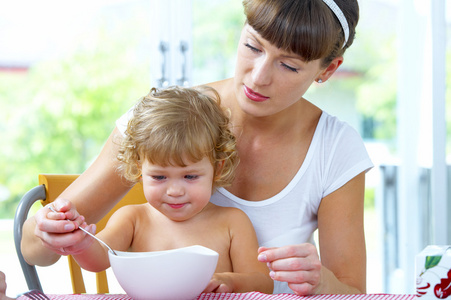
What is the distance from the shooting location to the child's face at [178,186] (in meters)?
1.25

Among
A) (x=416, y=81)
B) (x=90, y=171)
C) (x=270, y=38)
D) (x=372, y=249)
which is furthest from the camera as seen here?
(x=372, y=249)

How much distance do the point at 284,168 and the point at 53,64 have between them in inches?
81.3

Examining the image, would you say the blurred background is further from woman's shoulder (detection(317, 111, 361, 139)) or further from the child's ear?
the child's ear

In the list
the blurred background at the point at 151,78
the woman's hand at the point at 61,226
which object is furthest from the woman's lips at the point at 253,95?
the blurred background at the point at 151,78

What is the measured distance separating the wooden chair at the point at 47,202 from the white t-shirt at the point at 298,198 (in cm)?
19

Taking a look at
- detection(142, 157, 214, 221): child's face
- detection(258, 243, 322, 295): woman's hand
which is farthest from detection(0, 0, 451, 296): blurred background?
detection(258, 243, 322, 295): woman's hand

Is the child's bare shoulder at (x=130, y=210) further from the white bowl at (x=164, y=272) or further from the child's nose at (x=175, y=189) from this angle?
the white bowl at (x=164, y=272)

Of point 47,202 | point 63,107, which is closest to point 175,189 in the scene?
point 47,202

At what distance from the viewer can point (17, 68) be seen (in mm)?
3146

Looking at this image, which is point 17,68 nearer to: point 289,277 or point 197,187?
point 197,187

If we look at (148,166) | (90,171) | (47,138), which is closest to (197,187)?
(148,166)

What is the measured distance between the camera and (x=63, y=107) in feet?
10.4

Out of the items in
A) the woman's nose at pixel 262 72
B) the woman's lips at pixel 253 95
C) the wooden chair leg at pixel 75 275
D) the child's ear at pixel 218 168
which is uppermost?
the woman's nose at pixel 262 72

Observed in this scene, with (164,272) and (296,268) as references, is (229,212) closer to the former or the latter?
(296,268)
